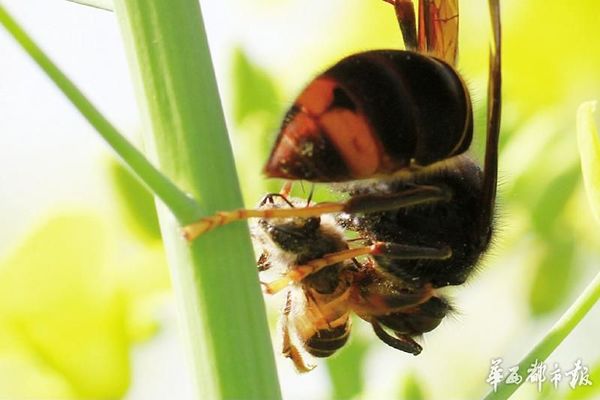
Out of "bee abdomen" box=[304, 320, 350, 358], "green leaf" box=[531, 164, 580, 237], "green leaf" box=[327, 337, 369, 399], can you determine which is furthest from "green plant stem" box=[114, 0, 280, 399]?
"green leaf" box=[531, 164, 580, 237]

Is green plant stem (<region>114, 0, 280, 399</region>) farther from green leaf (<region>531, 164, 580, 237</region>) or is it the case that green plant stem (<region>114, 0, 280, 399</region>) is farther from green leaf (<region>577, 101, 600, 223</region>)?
green leaf (<region>531, 164, 580, 237</region>)

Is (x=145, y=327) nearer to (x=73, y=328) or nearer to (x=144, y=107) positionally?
(x=73, y=328)

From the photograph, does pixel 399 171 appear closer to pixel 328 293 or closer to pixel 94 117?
pixel 328 293

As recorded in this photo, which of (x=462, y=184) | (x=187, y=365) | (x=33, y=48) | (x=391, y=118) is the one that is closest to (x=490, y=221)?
(x=462, y=184)

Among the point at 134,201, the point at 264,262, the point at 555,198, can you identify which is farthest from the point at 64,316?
the point at 555,198

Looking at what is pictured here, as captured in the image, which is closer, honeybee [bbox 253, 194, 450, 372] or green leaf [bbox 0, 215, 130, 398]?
honeybee [bbox 253, 194, 450, 372]

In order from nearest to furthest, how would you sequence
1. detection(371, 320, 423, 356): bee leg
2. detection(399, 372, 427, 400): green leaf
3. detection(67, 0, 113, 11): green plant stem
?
1. detection(67, 0, 113, 11): green plant stem
2. detection(371, 320, 423, 356): bee leg
3. detection(399, 372, 427, 400): green leaf
